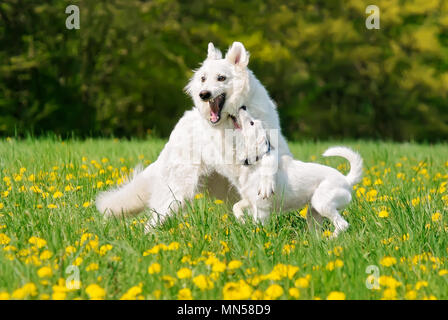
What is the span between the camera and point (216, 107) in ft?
13.5

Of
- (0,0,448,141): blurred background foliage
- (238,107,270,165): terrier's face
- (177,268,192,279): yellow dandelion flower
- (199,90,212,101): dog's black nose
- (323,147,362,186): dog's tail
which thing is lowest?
(177,268,192,279): yellow dandelion flower

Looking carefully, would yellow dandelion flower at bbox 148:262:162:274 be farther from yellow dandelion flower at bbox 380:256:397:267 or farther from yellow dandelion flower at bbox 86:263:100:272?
yellow dandelion flower at bbox 380:256:397:267

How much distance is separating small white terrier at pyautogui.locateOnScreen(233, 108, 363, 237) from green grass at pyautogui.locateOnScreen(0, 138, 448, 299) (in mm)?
137

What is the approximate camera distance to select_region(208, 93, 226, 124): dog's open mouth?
4.10 meters

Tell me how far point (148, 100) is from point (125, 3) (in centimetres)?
254

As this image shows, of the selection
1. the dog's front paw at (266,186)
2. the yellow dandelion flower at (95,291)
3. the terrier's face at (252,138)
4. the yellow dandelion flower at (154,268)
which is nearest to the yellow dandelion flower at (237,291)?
the yellow dandelion flower at (154,268)

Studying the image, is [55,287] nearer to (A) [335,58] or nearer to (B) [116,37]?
(B) [116,37]

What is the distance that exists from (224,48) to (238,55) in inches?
459

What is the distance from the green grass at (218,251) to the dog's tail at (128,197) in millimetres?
142

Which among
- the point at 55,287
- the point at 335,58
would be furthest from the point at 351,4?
the point at 55,287

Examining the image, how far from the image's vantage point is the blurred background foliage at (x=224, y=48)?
46.3 feet

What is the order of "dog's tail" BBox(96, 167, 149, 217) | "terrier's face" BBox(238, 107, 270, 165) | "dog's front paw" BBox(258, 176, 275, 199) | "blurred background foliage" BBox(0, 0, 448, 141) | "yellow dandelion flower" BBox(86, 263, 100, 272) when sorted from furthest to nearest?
Answer: "blurred background foliage" BBox(0, 0, 448, 141) → "dog's tail" BBox(96, 167, 149, 217) → "terrier's face" BBox(238, 107, 270, 165) → "dog's front paw" BBox(258, 176, 275, 199) → "yellow dandelion flower" BBox(86, 263, 100, 272)

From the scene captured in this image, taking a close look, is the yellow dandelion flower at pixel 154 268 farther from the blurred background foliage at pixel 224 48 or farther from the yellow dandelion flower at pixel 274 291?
the blurred background foliage at pixel 224 48

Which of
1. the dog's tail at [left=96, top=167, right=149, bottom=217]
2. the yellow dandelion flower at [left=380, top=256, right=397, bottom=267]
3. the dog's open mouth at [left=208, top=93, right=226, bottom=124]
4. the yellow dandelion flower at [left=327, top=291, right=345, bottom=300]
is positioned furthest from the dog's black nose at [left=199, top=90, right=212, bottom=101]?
the yellow dandelion flower at [left=327, top=291, right=345, bottom=300]
